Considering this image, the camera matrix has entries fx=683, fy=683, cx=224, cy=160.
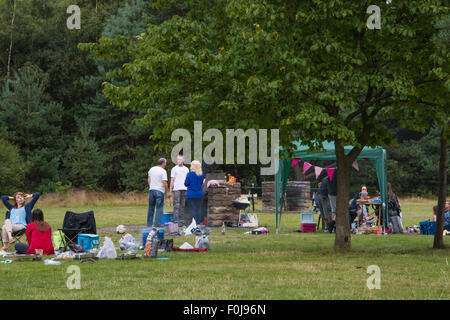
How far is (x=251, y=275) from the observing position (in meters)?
10.1

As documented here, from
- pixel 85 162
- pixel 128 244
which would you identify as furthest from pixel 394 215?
pixel 85 162

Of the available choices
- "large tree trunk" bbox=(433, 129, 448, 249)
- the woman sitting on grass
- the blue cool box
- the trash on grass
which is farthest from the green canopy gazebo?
the trash on grass

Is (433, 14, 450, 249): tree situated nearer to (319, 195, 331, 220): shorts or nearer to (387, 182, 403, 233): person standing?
(387, 182, 403, 233): person standing

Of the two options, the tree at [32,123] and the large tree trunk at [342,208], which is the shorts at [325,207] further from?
the tree at [32,123]

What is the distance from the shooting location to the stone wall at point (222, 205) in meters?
21.9

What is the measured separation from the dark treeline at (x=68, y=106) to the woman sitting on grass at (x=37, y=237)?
3518cm

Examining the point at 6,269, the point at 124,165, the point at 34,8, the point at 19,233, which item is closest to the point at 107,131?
the point at 124,165

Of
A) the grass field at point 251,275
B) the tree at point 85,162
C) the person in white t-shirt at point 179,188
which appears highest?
the tree at point 85,162

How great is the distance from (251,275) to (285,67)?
4.30 m

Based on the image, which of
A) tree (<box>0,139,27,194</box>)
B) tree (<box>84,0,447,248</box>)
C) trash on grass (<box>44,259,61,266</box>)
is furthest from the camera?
tree (<box>0,139,27,194</box>)

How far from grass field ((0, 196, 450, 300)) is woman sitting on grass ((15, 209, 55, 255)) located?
699 millimetres

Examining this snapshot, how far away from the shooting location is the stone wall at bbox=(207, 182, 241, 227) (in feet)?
71.9

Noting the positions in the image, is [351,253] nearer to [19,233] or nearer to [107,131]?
[19,233]

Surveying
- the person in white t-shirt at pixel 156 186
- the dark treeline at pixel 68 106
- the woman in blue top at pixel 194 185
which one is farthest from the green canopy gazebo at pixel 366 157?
the dark treeline at pixel 68 106
